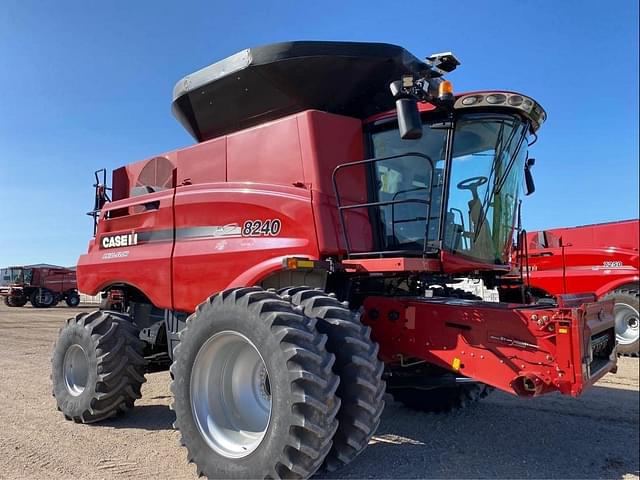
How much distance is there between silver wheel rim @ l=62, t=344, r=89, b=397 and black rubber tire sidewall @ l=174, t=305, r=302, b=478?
225 centimetres

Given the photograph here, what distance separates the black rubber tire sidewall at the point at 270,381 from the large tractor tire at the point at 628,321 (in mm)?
9530

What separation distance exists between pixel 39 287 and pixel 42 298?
75 centimetres

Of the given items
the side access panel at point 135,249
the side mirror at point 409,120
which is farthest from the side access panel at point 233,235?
the side mirror at point 409,120

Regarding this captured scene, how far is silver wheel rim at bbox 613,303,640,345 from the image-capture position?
35.6ft

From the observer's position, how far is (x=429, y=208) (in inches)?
167

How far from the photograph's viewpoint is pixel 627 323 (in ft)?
36.3

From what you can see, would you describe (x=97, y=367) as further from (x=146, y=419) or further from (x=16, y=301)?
(x=16, y=301)

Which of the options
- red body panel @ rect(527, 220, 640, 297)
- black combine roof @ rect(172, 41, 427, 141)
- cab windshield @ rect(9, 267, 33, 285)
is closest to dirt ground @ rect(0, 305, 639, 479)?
black combine roof @ rect(172, 41, 427, 141)

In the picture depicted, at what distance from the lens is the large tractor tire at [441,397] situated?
564 cm

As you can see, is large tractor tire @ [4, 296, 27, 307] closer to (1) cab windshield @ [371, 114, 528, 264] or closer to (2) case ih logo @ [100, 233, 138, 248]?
(2) case ih logo @ [100, 233, 138, 248]

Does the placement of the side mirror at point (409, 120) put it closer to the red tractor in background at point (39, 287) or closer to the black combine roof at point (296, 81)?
the black combine roof at point (296, 81)

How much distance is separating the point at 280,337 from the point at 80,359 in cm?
346

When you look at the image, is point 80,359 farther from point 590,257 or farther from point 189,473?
point 590,257

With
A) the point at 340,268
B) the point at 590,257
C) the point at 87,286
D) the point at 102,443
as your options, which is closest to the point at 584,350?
the point at 340,268
